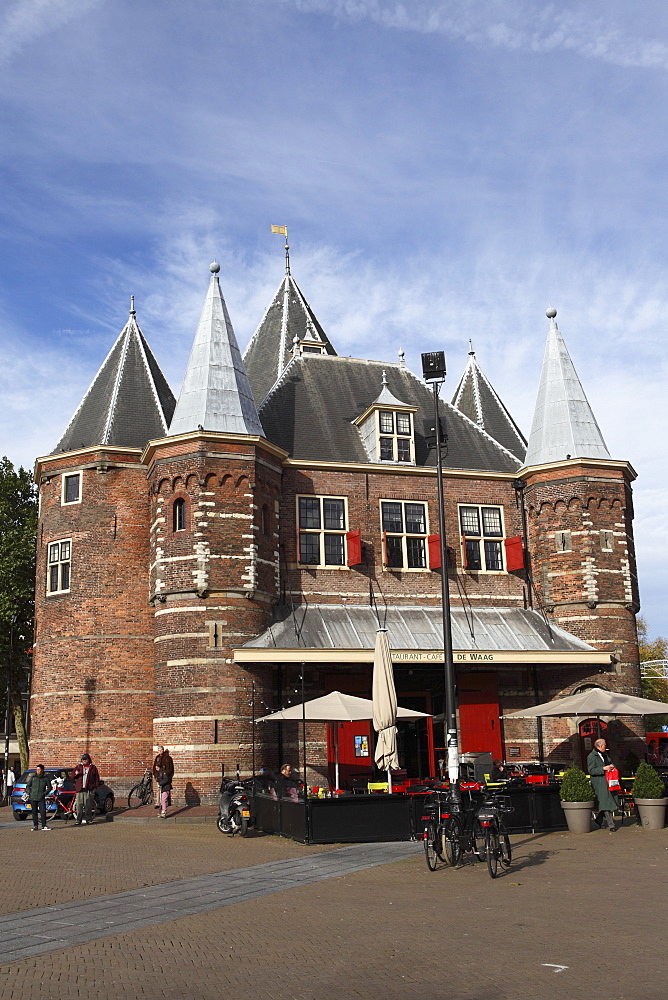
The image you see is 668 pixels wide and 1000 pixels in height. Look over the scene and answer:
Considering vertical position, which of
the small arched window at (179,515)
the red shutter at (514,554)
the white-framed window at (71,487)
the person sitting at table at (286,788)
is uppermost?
the white-framed window at (71,487)

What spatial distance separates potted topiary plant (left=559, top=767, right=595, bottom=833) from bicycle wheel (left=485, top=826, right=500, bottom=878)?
15.5 feet

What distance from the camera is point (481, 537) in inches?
1136

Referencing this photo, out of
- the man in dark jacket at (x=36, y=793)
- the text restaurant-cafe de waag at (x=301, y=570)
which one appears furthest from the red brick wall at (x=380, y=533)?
the man in dark jacket at (x=36, y=793)

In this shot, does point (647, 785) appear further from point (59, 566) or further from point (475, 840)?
point (59, 566)

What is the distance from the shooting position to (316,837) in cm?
1598

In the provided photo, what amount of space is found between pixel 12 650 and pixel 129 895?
2644 cm

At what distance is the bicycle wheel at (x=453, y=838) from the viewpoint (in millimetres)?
13141

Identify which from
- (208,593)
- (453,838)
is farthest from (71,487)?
(453,838)

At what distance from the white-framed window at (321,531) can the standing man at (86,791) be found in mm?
8769

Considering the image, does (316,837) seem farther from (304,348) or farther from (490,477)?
(304,348)

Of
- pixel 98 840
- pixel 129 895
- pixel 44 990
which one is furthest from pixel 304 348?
pixel 44 990

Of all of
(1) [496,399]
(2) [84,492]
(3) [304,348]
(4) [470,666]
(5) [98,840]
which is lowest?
(5) [98,840]

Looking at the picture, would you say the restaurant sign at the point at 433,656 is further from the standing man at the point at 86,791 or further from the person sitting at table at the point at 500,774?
the standing man at the point at 86,791

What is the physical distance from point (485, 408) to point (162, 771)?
17.8 m
